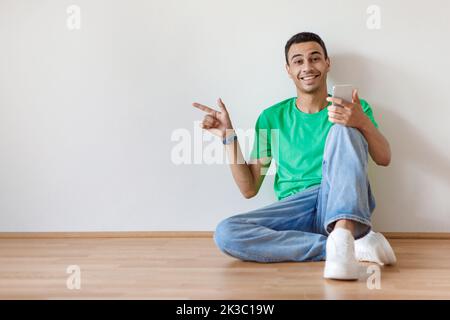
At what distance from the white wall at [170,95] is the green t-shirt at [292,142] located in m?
0.19

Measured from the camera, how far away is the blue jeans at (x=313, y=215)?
1.98 metres

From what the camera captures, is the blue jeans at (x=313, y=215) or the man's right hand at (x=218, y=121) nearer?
the blue jeans at (x=313, y=215)

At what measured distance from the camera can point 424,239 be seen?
104 inches

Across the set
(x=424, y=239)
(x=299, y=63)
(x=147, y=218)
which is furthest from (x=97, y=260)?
(x=424, y=239)

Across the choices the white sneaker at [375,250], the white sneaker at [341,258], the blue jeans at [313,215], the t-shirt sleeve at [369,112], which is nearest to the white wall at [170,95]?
the t-shirt sleeve at [369,112]

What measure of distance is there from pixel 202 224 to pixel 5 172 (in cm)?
86

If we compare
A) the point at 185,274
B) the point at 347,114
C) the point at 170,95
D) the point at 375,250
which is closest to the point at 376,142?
the point at 347,114

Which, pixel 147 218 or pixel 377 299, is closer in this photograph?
pixel 377 299

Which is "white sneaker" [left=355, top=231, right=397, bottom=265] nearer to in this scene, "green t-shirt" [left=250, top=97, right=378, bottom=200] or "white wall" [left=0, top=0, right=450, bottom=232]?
"green t-shirt" [left=250, top=97, right=378, bottom=200]

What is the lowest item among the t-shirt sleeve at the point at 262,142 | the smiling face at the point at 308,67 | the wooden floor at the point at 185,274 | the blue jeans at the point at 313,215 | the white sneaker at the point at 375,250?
the wooden floor at the point at 185,274

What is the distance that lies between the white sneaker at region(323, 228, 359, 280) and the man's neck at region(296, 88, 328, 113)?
27.4 inches

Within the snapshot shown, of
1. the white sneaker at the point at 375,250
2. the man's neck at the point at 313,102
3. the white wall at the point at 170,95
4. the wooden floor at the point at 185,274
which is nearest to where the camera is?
the wooden floor at the point at 185,274

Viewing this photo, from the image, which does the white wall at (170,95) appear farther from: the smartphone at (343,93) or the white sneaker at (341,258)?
the white sneaker at (341,258)
